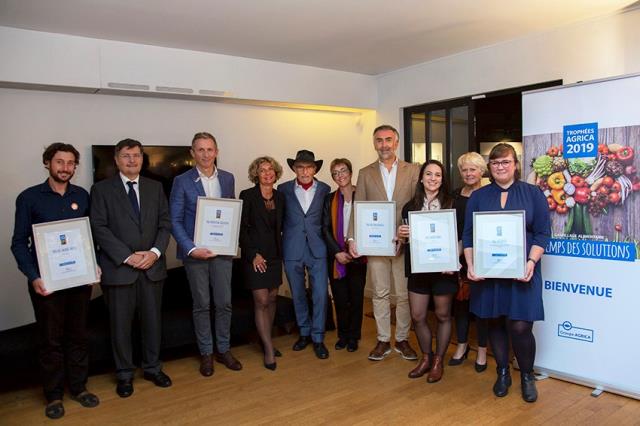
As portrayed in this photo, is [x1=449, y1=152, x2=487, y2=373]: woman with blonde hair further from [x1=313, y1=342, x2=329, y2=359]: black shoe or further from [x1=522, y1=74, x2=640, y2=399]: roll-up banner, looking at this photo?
[x1=313, y1=342, x2=329, y2=359]: black shoe

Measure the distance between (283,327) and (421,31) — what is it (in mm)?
2973

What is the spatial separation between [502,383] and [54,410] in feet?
9.31

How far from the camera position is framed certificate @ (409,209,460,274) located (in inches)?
131

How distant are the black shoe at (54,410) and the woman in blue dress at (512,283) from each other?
2.68 m

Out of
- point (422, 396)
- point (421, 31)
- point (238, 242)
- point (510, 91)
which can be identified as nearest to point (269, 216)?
point (238, 242)

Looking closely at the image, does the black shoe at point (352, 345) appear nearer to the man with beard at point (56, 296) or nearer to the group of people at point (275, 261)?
the group of people at point (275, 261)

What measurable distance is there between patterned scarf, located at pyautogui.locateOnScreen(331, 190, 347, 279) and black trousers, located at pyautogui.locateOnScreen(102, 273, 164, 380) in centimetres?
139

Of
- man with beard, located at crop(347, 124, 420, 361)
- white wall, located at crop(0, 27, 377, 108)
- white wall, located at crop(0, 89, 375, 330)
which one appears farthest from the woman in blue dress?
white wall, located at crop(0, 89, 375, 330)

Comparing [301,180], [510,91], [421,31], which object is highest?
[421,31]

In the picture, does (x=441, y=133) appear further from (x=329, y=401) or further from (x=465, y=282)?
(x=329, y=401)

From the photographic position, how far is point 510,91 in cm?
489

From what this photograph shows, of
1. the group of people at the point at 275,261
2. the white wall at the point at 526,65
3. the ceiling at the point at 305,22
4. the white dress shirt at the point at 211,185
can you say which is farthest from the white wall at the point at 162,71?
the white dress shirt at the point at 211,185

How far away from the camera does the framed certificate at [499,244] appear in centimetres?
306

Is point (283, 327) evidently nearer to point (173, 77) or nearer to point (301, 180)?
point (301, 180)
